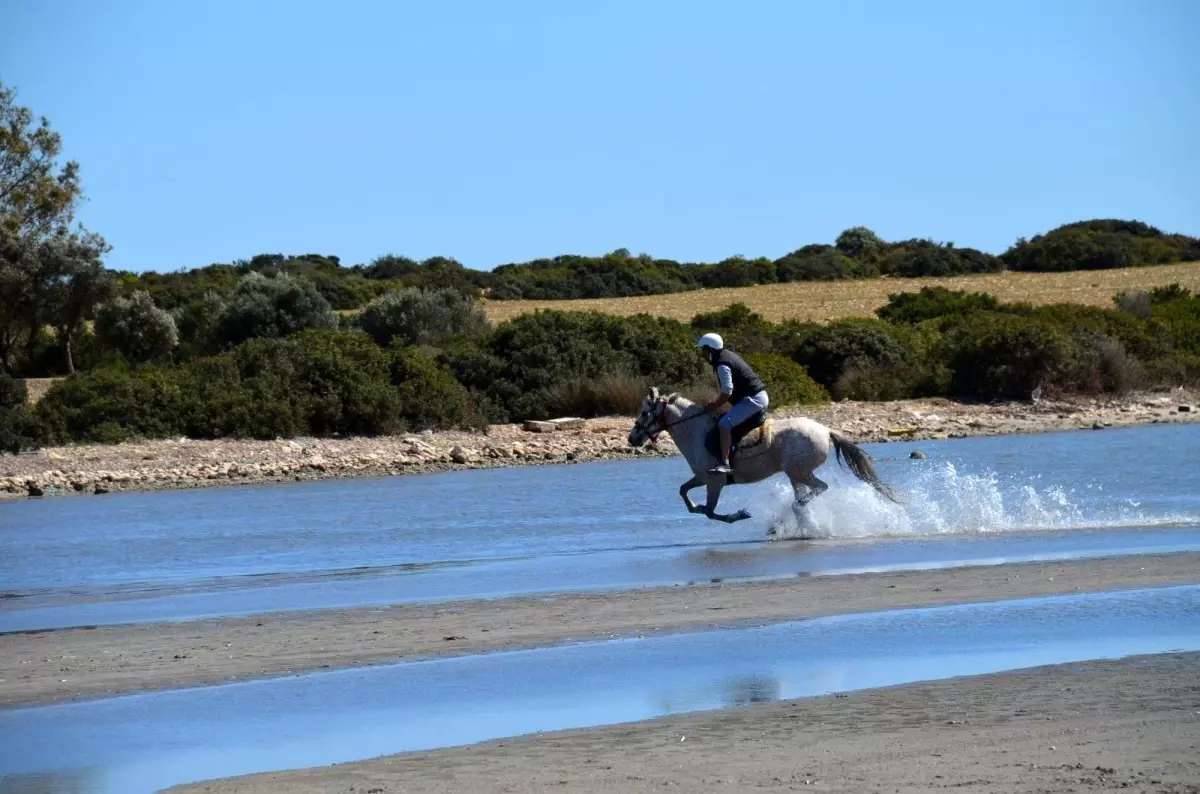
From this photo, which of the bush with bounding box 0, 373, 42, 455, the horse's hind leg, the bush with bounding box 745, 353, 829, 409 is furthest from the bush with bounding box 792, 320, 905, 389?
the horse's hind leg

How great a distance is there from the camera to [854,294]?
74.4m

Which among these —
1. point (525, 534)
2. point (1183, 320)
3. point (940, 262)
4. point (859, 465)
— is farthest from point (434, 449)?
point (940, 262)

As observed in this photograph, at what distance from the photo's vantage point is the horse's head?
58.3 ft

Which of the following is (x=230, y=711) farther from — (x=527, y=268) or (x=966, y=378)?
(x=527, y=268)

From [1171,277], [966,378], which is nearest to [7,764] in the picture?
[966,378]

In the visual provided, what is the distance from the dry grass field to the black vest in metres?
44.3

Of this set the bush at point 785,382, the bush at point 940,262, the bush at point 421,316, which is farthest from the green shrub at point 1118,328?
the bush at point 940,262

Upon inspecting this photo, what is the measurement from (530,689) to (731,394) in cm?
855

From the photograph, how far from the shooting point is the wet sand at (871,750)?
6289mm

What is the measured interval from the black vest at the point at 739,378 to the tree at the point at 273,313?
124 ft

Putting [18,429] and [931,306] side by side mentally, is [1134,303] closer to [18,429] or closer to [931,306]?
[931,306]

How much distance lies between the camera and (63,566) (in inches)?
681

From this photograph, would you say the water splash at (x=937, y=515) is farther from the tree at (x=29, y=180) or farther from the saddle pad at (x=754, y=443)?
the tree at (x=29, y=180)

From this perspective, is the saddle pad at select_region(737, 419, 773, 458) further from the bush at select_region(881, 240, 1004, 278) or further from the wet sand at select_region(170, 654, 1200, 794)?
the bush at select_region(881, 240, 1004, 278)
